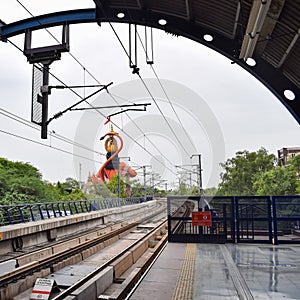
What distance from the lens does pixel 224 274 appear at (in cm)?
639

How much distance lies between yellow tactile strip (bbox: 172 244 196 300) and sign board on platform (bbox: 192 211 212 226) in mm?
1469

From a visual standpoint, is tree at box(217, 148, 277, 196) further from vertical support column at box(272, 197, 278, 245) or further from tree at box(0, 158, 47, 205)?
vertical support column at box(272, 197, 278, 245)

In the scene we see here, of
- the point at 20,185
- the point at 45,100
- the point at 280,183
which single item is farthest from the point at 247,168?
the point at 45,100

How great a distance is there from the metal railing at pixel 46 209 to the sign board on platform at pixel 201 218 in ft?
24.7

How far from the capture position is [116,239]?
669 inches

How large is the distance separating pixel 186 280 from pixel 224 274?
828mm

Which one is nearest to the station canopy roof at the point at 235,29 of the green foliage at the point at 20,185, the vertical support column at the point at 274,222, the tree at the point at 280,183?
the vertical support column at the point at 274,222

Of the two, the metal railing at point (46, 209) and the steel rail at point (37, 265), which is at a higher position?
the metal railing at point (46, 209)

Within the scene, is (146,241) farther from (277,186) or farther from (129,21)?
(277,186)

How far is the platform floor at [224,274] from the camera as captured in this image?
5.26m

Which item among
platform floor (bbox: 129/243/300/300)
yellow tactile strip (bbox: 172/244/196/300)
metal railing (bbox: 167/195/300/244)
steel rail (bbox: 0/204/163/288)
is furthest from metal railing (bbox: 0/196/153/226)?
yellow tactile strip (bbox: 172/244/196/300)

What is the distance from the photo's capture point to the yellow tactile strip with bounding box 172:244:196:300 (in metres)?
5.25

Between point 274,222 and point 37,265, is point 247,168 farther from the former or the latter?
point 37,265

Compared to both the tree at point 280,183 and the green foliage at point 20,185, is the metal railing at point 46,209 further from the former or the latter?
the tree at point 280,183
